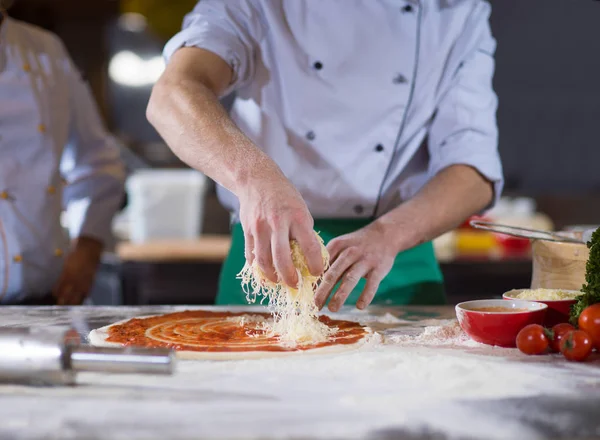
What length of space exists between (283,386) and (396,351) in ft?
0.99

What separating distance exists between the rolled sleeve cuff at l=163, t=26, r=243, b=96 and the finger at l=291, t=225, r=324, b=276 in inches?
28.2

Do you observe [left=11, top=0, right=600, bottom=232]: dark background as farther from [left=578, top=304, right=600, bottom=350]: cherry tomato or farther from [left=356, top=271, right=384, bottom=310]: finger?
[left=578, top=304, right=600, bottom=350]: cherry tomato

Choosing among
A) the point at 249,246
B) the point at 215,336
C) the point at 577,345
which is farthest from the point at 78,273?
the point at 577,345

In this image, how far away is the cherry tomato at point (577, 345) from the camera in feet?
4.08

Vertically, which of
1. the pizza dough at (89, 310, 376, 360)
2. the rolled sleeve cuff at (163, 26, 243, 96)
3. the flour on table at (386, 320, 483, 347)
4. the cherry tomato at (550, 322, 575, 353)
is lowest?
the pizza dough at (89, 310, 376, 360)

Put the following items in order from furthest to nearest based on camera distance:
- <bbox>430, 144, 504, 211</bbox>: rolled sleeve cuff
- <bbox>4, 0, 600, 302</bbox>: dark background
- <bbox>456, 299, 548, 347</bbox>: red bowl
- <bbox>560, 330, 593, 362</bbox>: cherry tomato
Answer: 1. <bbox>4, 0, 600, 302</bbox>: dark background
2. <bbox>430, 144, 504, 211</bbox>: rolled sleeve cuff
3. <bbox>456, 299, 548, 347</bbox>: red bowl
4. <bbox>560, 330, 593, 362</bbox>: cherry tomato

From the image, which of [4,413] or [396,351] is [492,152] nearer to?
[396,351]

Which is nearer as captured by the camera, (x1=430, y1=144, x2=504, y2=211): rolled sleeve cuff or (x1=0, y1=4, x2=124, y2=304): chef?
(x1=430, y1=144, x2=504, y2=211): rolled sleeve cuff

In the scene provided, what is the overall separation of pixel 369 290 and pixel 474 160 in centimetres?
57

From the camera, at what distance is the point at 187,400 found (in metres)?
1.03

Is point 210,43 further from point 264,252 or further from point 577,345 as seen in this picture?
point 577,345

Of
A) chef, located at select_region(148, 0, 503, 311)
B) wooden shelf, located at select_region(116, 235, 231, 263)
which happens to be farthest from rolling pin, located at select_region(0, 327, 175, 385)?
wooden shelf, located at select_region(116, 235, 231, 263)

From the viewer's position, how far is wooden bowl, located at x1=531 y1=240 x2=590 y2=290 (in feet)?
5.21

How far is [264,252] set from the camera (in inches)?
52.7
